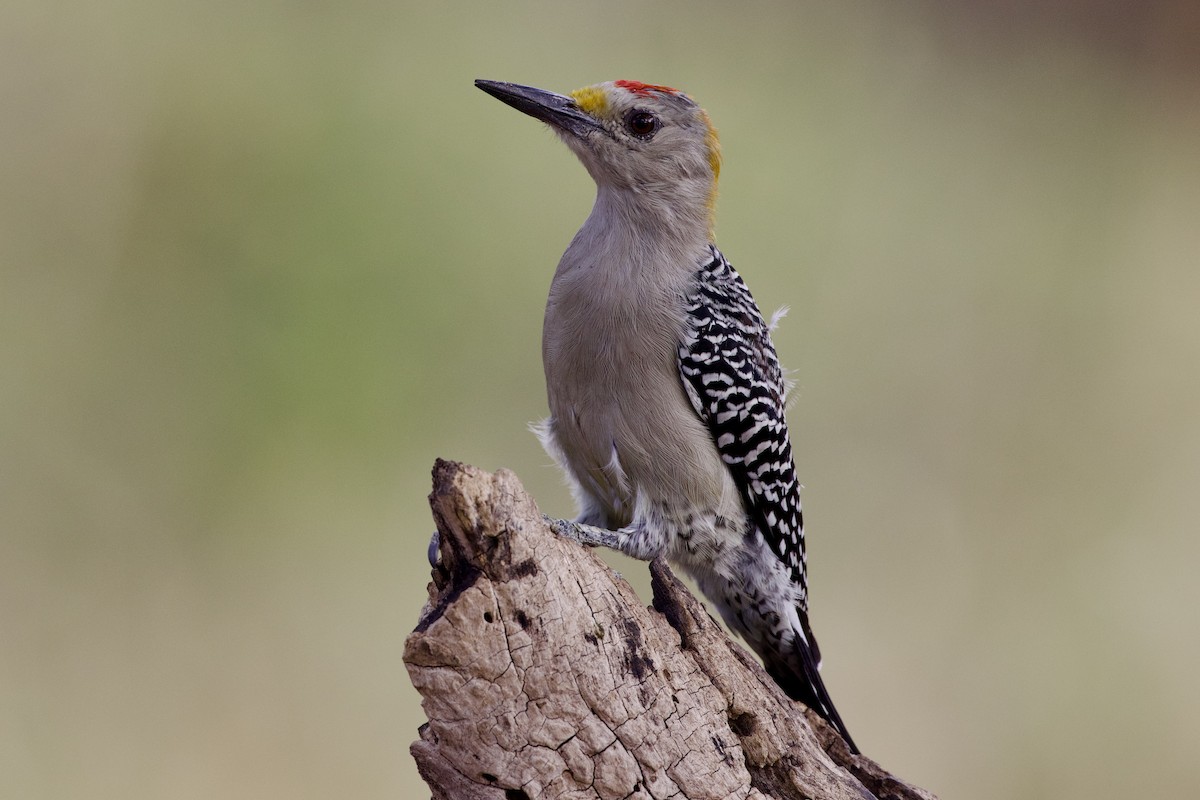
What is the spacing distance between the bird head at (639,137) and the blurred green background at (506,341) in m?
1.98

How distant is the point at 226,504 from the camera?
548 cm

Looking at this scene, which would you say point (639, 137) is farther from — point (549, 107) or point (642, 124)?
point (549, 107)

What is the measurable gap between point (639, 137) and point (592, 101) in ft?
0.66

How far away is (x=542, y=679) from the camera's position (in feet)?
8.24

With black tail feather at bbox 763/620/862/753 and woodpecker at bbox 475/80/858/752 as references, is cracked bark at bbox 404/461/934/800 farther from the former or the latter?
black tail feather at bbox 763/620/862/753

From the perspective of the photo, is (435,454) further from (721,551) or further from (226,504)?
(721,551)

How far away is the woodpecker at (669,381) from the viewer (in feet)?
11.5

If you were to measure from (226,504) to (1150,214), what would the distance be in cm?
542

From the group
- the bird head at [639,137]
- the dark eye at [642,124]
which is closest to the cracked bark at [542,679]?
the bird head at [639,137]

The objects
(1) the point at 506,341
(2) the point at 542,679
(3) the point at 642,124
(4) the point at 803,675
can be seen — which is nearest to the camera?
(2) the point at 542,679

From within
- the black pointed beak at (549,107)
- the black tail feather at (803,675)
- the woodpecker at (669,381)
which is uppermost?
the black pointed beak at (549,107)

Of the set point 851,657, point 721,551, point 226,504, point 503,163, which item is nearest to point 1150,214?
point 851,657

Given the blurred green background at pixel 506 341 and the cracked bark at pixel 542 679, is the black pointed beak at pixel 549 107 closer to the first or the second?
the cracked bark at pixel 542 679

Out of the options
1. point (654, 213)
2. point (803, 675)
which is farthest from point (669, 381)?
point (803, 675)
